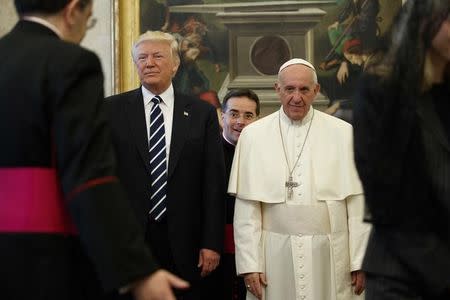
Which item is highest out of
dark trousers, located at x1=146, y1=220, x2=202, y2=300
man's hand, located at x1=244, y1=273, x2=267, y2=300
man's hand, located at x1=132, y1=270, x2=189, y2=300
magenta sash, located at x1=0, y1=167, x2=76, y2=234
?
magenta sash, located at x1=0, y1=167, x2=76, y2=234

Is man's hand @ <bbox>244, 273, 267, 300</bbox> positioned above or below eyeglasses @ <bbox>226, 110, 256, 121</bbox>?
below

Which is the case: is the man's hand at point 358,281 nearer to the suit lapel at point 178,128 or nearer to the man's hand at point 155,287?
the suit lapel at point 178,128

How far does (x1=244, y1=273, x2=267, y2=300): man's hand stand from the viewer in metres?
4.40

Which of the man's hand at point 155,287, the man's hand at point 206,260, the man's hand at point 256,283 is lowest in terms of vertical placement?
the man's hand at point 256,283

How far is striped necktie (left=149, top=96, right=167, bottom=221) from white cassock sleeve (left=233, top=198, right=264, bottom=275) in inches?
23.4

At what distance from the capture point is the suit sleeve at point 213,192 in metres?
4.23

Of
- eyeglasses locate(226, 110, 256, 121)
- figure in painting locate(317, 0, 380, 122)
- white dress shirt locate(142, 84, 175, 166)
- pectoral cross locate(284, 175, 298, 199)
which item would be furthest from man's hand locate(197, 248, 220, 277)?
figure in painting locate(317, 0, 380, 122)

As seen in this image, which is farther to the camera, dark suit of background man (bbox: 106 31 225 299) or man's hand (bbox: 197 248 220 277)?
man's hand (bbox: 197 248 220 277)

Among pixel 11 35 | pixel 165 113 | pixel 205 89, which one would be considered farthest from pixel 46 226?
pixel 205 89

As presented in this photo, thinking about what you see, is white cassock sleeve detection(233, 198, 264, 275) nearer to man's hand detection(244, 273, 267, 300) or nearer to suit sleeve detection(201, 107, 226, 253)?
man's hand detection(244, 273, 267, 300)

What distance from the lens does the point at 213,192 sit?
14.0ft

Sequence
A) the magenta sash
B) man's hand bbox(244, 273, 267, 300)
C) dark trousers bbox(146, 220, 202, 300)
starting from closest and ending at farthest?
1. the magenta sash
2. dark trousers bbox(146, 220, 202, 300)
3. man's hand bbox(244, 273, 267, 300)

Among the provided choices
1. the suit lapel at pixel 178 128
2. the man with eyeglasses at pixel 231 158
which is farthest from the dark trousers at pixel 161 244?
the man with eyeglasses at pixel 231 158

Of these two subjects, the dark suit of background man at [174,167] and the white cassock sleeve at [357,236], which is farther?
the white cassock sleeve at [357,236]
